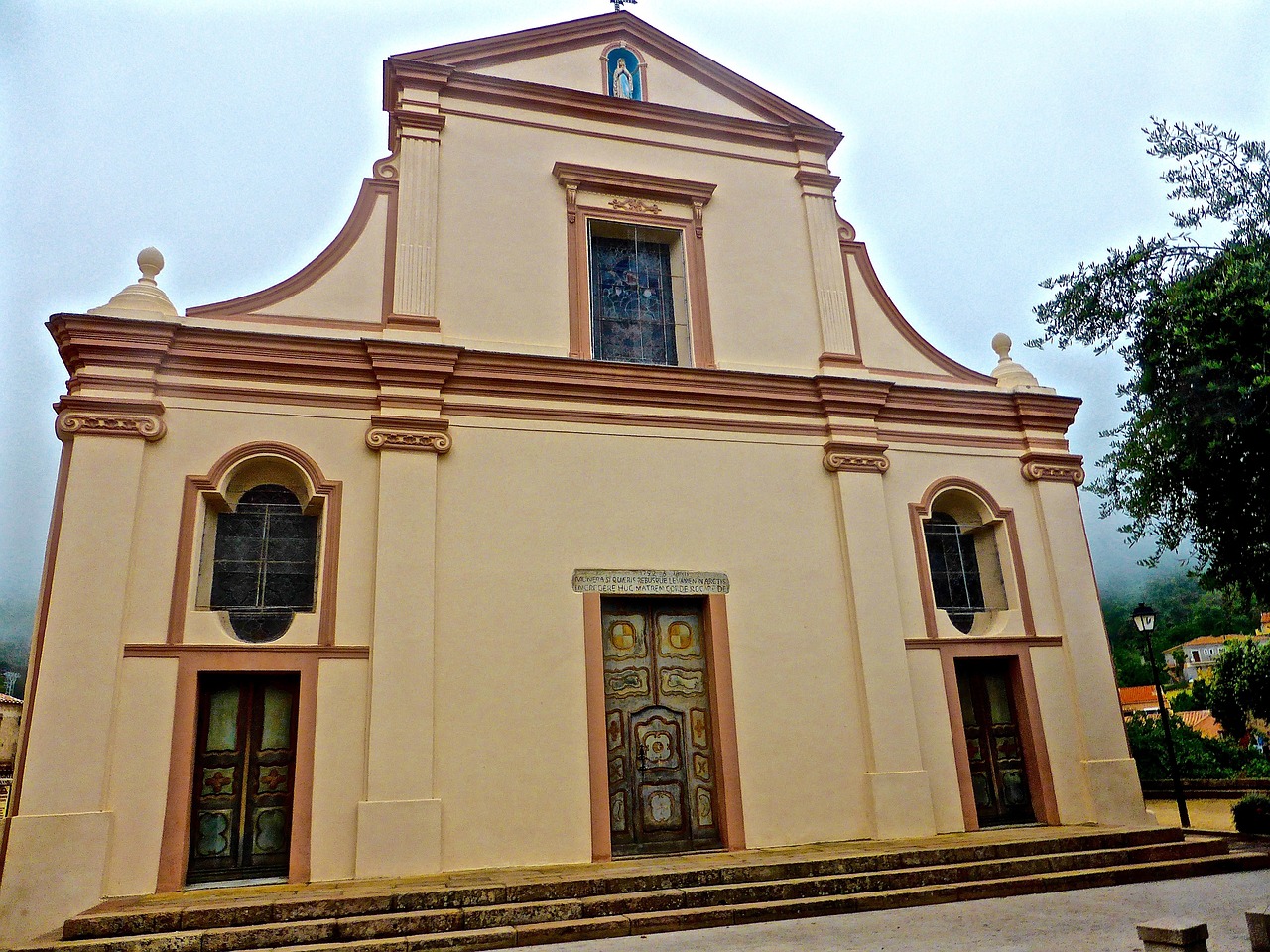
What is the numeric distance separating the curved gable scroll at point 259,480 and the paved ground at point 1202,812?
11.3 meters

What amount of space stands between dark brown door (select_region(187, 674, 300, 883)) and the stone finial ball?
4.19 metres

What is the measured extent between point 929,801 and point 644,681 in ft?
10.7

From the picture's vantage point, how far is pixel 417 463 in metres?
8.84

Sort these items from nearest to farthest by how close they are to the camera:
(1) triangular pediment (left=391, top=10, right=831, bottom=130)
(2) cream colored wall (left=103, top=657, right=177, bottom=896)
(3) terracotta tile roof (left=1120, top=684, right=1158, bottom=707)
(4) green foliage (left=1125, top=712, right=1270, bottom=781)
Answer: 1. (2) cream colored wall (left=103, top=657, right=177, bottom=896)
2. (1) triangular pediment (left=391, top=10, right=831, bottom=130)
3. (4) green foliage (left=1125, top=712, right=1270, bottom=781)
4. (3) terracotta tile roof (left=1120, top=684, right=1158, bottom=707)

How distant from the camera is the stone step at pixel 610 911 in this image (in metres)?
5.99

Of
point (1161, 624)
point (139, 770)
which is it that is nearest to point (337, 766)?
point (139, 770)

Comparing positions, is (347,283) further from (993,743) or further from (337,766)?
(993,743)

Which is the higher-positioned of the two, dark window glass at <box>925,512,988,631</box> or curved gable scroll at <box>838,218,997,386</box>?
curved gable scroll at <box>838,218,997,386</box>

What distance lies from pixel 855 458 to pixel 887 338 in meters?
2.07

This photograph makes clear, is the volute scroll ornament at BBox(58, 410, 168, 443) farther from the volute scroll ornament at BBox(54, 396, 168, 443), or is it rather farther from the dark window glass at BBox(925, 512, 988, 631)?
the dark window glass at BBox(925, 512, 988, 631)

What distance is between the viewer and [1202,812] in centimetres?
1416

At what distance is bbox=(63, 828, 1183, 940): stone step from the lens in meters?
6.13

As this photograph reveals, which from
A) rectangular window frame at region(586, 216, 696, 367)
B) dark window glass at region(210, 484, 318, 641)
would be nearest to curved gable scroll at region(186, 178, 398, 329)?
dark window glass at region(210, 484, 318, 641)

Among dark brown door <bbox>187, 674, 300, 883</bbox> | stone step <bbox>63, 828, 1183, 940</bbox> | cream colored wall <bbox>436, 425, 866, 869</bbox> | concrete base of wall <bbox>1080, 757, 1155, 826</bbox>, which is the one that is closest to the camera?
stone step <bbox>63, 828, 1183, 940</bbox>
